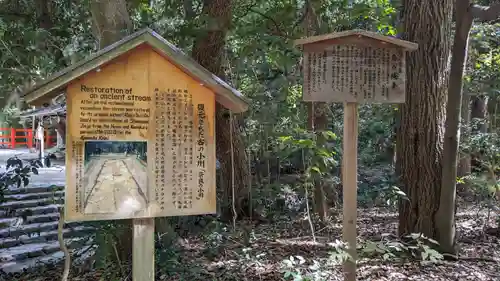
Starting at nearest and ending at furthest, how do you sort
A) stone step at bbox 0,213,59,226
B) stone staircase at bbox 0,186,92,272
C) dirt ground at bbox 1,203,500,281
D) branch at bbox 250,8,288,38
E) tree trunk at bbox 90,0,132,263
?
tree trunk at bbox 90,0,132,263, dirt ground at bbox 1,203,500,281, branch at bbox 250,8,288,38, stone staircase at bbox 0,186,92,272, stone step at bbox 0,213,59,226

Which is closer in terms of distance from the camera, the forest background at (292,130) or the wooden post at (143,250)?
the wooden post at (143,250)

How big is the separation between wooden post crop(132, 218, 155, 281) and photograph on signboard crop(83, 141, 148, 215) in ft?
0.53

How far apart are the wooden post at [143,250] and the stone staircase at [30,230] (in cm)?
305

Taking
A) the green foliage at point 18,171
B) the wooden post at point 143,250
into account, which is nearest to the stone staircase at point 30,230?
the green foliage at point 18,171

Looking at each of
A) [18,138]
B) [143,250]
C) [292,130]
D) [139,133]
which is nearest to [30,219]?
[292,130]

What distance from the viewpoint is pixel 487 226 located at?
6781 millimetres

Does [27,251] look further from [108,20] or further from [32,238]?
[108,20]

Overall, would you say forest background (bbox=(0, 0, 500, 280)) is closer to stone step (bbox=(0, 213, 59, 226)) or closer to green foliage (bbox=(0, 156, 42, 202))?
green foliage (bbox=(0, 156, 42, 202))

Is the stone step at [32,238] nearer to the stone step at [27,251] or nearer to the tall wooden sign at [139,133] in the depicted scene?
the stone step at [27,251]

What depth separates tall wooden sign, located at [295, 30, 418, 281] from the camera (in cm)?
385

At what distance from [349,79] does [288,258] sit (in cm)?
234

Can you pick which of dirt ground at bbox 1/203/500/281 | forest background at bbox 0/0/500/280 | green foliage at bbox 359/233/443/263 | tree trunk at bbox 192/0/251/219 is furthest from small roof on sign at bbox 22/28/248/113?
green foliage at bbox 359/233/443/263

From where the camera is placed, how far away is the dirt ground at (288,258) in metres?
4.44

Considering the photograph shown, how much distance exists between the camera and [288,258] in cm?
508
